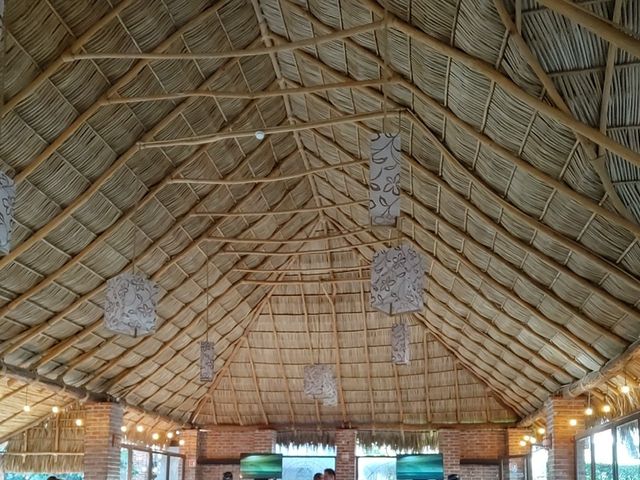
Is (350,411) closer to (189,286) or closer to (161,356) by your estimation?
(161,356)

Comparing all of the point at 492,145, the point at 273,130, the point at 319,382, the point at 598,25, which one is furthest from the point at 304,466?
the point at 598,25

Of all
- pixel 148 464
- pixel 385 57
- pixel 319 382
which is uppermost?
pixel 385 57

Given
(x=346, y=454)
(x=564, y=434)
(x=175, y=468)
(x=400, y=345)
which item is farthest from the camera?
(x=175, y=468)

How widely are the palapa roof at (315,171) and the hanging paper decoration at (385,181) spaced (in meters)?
0.83

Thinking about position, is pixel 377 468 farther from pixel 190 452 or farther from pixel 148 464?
pixel 148 464

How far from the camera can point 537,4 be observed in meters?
5.69

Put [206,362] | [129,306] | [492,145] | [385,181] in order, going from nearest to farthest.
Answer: [385,181] < [492,145] < [129,306] < [206,362]

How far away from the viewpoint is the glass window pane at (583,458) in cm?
1159

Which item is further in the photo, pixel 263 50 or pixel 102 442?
pixel 102 442

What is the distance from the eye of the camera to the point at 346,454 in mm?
16750

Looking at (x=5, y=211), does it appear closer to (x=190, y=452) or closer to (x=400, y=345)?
(x=400, y=345)

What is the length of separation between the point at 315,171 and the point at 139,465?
8.92m

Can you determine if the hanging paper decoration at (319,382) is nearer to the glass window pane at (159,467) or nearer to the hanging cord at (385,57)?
the glass window pane at (159,467)

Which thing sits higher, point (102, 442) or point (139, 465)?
point (102, 442)
